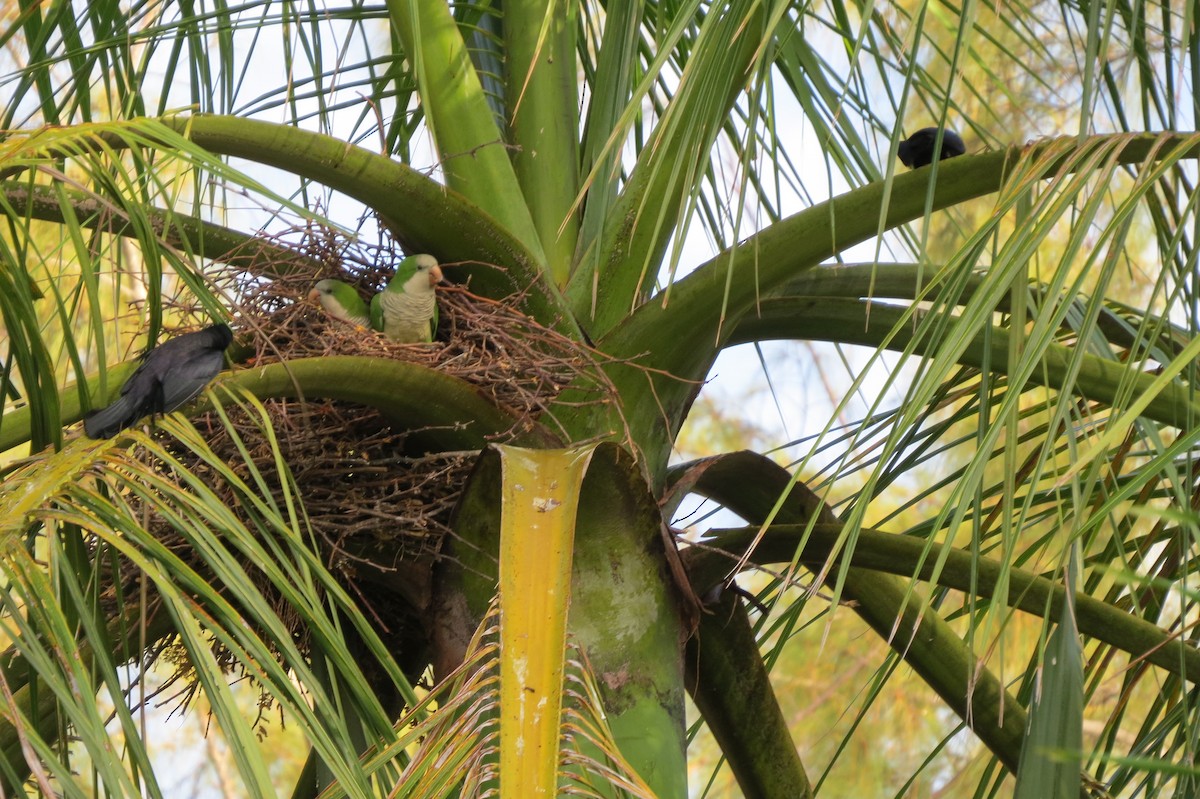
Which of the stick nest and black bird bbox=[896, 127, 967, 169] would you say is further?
black bird bbox=[896, 127, 967, 169]

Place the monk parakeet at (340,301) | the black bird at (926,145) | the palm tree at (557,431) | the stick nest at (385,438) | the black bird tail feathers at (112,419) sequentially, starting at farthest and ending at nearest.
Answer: the black bird at (926,145)
the monk parakeet at (340,301)
the stick nest at (385,438)
the black bird tail feathers at (112,419)
the palm tree at (557,431)

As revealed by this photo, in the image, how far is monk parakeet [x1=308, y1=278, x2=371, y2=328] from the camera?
2.73 metres

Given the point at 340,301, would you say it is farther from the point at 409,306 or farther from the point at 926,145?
the point at 926,145

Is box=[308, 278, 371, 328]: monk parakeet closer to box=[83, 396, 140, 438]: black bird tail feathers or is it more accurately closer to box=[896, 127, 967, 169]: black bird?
box=[83, 396, 140, 438]: black bird tail feathers

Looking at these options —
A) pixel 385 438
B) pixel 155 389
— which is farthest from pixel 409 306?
pixel 155 389

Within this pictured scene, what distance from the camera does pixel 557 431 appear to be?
2.18 meters


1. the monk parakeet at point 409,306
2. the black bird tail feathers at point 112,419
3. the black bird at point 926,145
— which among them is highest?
the black bird at point 926,145

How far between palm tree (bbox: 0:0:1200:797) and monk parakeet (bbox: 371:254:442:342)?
7 cm

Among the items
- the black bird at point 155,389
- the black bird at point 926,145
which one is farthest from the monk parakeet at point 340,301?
the black bird at point 926,145

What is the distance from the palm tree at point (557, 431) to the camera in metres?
1.38

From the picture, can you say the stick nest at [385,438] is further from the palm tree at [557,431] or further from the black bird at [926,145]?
the black bird at [926,145]

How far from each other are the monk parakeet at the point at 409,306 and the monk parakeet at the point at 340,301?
4 cm

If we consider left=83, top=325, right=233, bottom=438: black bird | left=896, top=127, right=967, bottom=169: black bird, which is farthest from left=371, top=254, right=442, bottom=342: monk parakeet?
left=896, top=127, right=967, bottom=169: black bird

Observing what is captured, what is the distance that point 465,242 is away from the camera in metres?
2.20
